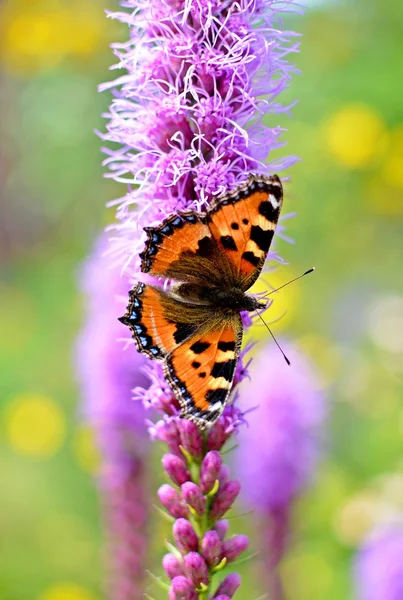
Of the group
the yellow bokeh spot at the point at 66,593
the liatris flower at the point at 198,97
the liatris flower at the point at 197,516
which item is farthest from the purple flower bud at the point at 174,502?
the yellow bokeh spot at the point at 66,593

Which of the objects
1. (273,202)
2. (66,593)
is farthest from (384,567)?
(66,593)

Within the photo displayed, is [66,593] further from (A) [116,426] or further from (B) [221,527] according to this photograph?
(B) [221,527]

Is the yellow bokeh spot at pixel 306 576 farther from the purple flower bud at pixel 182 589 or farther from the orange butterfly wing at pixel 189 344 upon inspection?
the orange butterfly wing at pixel 189 344

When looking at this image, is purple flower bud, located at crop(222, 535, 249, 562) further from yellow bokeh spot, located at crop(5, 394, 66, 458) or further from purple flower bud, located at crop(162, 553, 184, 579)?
yellow bokeh spot, located at crop(5, 394, 66, 458)

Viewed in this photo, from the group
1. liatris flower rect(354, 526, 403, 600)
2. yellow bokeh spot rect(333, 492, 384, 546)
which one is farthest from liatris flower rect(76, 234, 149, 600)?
yellow bokeh spot rect(333, 492, 384, 546)

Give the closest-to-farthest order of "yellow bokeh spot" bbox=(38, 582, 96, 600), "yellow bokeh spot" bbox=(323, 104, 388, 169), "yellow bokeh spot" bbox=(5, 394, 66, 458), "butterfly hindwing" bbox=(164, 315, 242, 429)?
"butterfly hindwing" bbox=(164, 315, 242, 429), "yellow bokeh spot" bbox=(38, 582, 96, 600), "yellow bokeh spot" bbox=(5, 394, 66, 458), "yellow bokeh spot" bbox=(323, 104, 388, 169)
